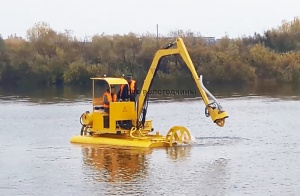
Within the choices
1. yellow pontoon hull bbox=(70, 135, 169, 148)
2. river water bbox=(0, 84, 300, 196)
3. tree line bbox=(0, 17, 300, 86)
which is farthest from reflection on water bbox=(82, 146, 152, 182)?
tree line bbox=(0, 17, 300, 86)

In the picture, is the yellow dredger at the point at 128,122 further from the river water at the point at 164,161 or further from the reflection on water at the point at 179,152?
the river water at the point at 164,161

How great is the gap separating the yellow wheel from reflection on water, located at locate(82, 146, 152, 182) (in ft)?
3.13

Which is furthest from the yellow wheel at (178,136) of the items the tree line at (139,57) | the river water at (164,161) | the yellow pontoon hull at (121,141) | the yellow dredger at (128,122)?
the tree line at (139,57)

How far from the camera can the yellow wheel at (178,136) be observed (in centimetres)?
2197

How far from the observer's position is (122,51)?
231ft

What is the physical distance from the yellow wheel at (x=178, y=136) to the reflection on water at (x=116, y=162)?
37.5 inches

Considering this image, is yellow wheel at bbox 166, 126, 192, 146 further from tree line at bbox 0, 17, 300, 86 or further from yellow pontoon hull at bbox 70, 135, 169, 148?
tree line at bbox 0, 17, 300, 86

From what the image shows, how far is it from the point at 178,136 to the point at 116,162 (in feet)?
10.9

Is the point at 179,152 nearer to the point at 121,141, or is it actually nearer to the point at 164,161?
the point at 164,161

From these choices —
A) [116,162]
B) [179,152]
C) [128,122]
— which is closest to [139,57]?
[128,122]

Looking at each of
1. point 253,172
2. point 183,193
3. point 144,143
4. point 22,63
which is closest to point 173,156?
point 144,143

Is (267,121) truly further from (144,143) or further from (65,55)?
(65,55)

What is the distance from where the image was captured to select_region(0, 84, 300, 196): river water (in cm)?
1633

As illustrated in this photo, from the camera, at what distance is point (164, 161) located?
19578 millimetres
